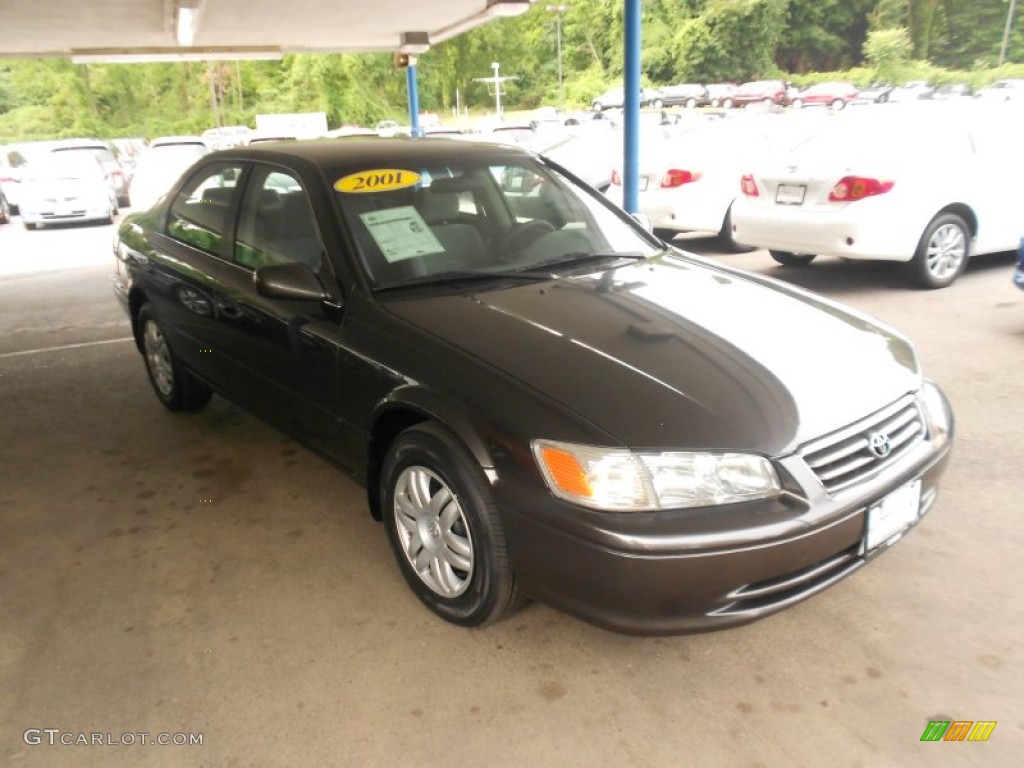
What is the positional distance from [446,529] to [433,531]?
0.09 m

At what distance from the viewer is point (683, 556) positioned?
2127 millimetres

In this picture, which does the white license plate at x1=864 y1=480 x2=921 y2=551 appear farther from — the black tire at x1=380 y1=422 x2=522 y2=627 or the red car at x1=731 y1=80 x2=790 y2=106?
the red car at x1=731 y1=80 x2=790 y2=106

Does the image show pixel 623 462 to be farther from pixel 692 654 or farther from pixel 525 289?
pixel 525 289

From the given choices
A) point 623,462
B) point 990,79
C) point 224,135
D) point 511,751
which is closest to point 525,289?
point 623,462

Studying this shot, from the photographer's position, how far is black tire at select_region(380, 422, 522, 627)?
2.45 m

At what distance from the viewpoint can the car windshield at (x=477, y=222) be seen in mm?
3143

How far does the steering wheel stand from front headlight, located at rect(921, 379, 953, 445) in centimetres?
164

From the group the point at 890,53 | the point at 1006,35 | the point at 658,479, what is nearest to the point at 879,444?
the point at 658,479

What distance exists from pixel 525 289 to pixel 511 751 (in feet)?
5.37

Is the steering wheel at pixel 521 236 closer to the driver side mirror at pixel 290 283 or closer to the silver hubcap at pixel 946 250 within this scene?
the driver side mirror at pixel 290 283

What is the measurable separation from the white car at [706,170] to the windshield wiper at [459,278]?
20.9ft

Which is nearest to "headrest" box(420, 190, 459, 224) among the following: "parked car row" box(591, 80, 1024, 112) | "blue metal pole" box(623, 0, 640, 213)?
"blue metal pole" box(623, 0, 640, 213)

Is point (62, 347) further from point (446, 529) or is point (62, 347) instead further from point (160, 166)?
point (160, 166)

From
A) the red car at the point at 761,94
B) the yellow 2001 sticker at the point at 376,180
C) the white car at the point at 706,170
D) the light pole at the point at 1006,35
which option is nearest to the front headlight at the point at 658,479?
the yellow 2001 sticker at the point at 376,180
